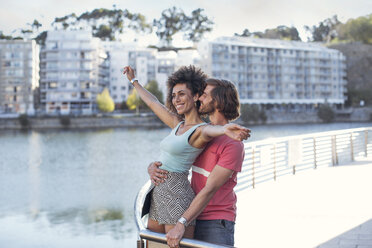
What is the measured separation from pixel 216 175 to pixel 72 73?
65.9 meters

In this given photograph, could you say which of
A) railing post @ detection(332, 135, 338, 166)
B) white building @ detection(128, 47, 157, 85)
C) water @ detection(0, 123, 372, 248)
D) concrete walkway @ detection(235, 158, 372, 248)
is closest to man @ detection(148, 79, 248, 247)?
concrete walkway @ detection(235, 158, 372, 248)

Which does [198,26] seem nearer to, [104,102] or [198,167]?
[104,102]

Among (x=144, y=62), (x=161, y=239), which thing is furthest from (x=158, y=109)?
(x=144, y=62)

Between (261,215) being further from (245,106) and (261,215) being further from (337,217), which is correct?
(245,106)

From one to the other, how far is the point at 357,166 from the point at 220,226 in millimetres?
8812

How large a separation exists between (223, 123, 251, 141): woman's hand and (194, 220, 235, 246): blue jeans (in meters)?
0.53

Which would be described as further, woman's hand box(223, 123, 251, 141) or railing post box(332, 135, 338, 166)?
railing post box(332, 135, 338, 166)

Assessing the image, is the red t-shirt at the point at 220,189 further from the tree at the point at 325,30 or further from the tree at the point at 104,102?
the tree at the point at 325,30

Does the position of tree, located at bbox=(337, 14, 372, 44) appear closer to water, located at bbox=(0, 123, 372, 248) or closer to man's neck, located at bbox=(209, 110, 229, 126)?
water, located at bbox=(0, 123, 372, 248)

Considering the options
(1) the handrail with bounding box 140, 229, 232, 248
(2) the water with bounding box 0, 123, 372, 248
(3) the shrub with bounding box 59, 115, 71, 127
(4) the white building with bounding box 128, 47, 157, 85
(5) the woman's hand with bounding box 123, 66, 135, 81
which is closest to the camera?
(1) the handrail with bounding box 140, 229, 232, 248

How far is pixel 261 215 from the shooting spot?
216 inches

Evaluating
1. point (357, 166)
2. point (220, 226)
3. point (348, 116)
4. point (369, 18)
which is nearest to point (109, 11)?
point (348, 116)

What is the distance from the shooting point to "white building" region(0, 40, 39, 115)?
64812 mm

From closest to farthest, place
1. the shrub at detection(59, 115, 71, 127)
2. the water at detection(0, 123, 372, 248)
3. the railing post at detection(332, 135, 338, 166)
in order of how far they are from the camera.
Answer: the railing post at detection(332, 135, 338, 166)
the water at detection(0, 123, 372, 248)
the shrub at detection(59, 115, 71, 127)
